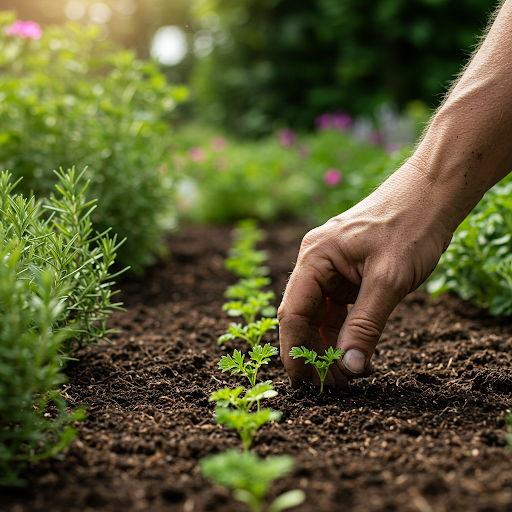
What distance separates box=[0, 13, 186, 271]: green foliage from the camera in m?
3.06

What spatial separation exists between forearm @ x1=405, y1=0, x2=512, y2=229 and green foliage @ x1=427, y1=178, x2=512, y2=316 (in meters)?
0.70

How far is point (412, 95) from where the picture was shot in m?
11.6

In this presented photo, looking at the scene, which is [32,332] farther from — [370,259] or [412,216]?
[412,216]

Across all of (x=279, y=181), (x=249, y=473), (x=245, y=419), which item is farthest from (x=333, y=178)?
(x=249, y=473)

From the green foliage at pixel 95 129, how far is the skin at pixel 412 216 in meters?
1.85

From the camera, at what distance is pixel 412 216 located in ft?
5.30

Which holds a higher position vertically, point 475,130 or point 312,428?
point 475,130

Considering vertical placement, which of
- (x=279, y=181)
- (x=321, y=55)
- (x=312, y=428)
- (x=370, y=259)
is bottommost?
(x=279, y=181)

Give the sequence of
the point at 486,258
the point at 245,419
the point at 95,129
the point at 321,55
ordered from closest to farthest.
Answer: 1. the point at 245,419
2. the point at 486,258
3. the point at 95,129
4. the point at 321,55

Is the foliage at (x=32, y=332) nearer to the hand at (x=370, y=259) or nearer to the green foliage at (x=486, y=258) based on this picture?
the hand at (x=370, y=259)

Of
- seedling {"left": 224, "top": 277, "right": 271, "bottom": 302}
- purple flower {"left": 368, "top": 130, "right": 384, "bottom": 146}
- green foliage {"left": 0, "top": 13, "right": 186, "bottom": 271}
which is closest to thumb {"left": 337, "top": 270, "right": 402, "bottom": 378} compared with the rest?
seedling {"left": 224, "top": 277, "right": 271, "bottom": 302}

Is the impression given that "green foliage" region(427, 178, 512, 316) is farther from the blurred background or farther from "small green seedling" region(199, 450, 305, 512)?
the blurred background

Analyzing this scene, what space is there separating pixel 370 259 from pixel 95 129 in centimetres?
241

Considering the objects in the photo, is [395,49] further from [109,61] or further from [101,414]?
[101,414]
